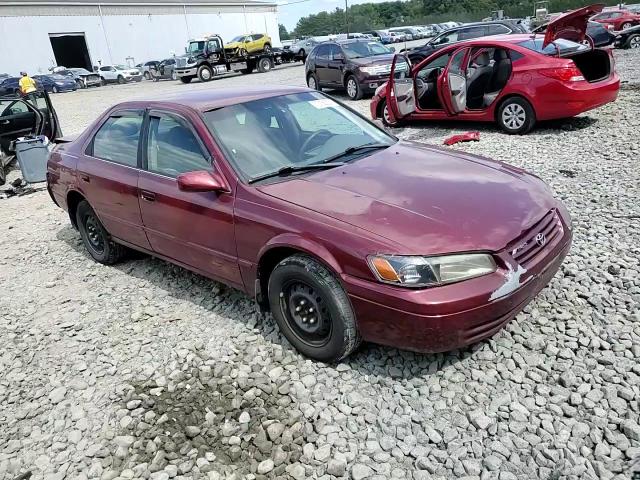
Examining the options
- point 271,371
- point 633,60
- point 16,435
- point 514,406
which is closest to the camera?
point 514,406

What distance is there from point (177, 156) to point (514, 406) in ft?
9.17

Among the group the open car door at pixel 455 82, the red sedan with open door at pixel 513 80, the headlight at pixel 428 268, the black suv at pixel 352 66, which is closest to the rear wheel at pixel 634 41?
the black suv at pixel 352 66

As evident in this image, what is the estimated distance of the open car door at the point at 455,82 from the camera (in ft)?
27.6

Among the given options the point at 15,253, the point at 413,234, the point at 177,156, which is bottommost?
the point at 15,253

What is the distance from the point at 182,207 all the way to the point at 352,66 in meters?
11.3

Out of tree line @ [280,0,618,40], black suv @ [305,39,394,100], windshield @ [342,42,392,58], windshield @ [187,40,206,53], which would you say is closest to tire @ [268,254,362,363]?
black suv @ [305,39,394,100]

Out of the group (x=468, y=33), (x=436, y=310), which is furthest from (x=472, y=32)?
(x=436, y=310)

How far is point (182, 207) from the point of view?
Answer: 374 cm

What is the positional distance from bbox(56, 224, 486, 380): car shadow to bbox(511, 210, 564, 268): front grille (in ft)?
2.10

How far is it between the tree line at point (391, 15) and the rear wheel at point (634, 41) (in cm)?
4920

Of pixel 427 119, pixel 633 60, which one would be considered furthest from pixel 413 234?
pixel 633 60

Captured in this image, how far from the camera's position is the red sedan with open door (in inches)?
293

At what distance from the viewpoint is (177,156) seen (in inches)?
152

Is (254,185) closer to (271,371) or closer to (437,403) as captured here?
(271,371)
